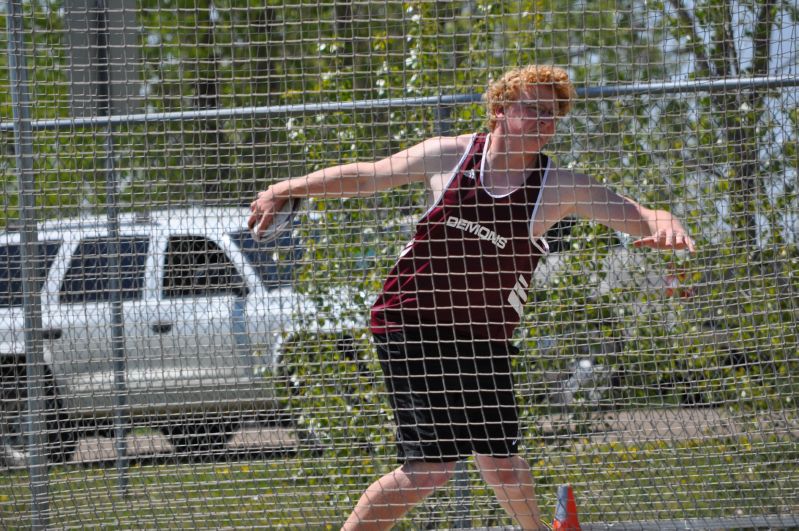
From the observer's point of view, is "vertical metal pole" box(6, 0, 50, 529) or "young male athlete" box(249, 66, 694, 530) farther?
"vertical metal pole" box(6, 0, 50, 529)

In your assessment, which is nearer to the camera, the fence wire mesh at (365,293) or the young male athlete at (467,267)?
the young male athlete at (467,267)

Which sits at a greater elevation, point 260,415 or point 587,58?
point 587,58

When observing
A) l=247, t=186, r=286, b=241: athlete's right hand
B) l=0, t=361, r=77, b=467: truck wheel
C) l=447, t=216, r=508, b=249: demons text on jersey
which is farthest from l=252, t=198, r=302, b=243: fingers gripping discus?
l=0, t=361, r=77, b=467: truck wheel

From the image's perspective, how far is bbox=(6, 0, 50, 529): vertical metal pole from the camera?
3.69 metres

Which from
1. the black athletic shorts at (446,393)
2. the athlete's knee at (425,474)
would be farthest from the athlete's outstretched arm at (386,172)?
the athlete's knee at (425,474)

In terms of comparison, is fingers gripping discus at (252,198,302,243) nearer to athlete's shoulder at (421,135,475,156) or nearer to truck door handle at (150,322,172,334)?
athlete's shoulder at (421,135,475,156)

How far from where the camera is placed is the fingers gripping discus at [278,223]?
2992 millimetres

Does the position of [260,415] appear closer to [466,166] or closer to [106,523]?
[106,523]

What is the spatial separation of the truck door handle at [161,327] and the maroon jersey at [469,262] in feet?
4.77

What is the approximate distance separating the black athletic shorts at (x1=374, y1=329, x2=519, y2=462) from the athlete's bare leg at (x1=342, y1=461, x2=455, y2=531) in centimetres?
4

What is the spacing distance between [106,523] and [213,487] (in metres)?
0.48

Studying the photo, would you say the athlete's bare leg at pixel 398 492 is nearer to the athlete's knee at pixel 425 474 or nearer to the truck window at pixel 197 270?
the athlete's knee at pixel 425 474

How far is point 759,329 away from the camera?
390cm

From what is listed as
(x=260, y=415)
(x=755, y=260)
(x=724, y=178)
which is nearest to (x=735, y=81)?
(x=724, y=178)
